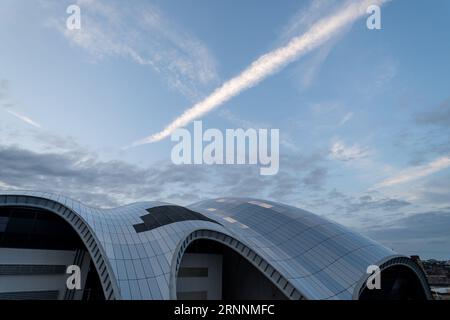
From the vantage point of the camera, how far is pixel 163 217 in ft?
110

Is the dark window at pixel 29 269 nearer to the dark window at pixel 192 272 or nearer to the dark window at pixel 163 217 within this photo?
the dark window at pixel 163 217

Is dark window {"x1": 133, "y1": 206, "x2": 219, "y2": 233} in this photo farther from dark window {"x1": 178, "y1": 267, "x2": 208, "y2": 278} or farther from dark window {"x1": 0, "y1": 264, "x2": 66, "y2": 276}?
dark window {"x1": 0, "y1": 264, "x2": 66, "y2": 276}

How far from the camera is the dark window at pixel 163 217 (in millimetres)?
31089

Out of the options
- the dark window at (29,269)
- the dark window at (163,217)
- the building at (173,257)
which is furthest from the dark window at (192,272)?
the dark window at (29,269)

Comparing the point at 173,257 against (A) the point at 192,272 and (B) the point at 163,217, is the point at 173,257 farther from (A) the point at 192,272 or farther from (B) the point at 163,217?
(B) the point at 163,217

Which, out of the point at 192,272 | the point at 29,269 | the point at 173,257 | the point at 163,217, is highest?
the point at 163,217

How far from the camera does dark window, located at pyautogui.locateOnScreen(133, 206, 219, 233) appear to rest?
31.1m

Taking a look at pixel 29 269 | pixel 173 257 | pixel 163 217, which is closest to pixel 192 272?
pixel 163 217

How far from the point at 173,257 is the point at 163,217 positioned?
940 cm

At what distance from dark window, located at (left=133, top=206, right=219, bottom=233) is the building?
0.40ft

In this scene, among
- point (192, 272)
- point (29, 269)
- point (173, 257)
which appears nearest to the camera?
point (173, 257)

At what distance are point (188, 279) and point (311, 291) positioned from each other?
13.9m

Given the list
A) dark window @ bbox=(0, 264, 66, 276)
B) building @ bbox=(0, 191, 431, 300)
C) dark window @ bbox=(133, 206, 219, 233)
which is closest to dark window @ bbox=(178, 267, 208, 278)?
building @ bbox=(0, 191, 431, 300)
